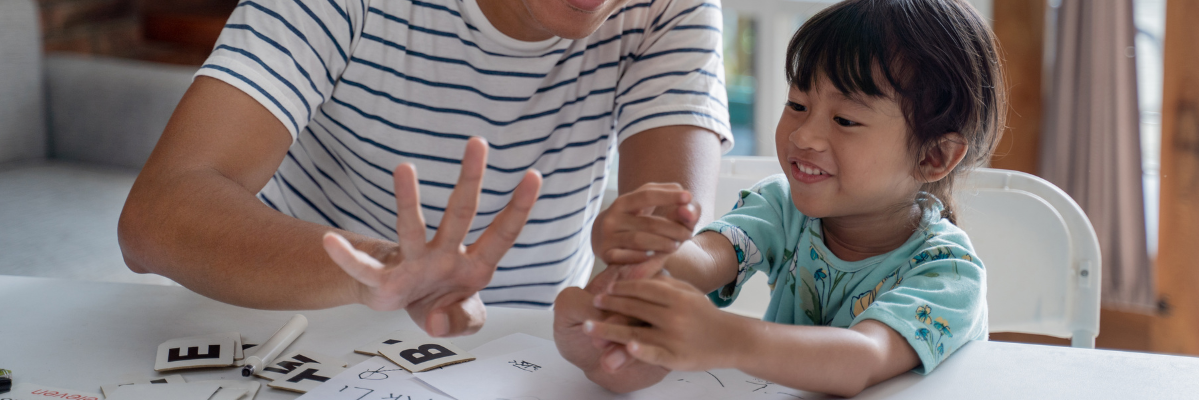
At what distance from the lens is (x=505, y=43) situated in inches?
42.3

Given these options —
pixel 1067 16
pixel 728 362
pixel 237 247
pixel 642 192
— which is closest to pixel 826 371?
pixel 728 362

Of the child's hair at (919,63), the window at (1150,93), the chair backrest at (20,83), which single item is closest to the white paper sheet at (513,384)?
the child's hair at (919,63)

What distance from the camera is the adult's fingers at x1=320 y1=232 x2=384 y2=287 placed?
0.58m

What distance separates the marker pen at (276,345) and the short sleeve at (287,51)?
0.23 meters

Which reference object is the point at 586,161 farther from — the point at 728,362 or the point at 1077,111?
the point at 1077,111

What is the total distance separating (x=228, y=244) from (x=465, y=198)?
0.30 metres

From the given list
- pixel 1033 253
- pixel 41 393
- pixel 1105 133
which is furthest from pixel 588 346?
pixel 1105 133

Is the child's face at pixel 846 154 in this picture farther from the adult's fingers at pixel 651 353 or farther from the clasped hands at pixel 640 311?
the adult's fingers at pixel 651 353

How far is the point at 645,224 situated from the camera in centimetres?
71

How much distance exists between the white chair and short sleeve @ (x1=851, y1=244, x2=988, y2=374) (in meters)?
0.33

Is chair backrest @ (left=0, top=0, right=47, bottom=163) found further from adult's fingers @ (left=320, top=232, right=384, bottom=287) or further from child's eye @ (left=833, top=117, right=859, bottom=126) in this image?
child's eye @ (left=833, top=117, right=859, bottom=126)

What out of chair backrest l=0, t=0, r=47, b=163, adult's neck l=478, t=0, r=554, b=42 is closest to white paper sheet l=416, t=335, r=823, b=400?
adult's neck l=478, t=0, r=554, b=42

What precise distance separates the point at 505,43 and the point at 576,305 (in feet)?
1.66

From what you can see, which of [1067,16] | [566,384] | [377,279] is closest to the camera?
[377,279]
